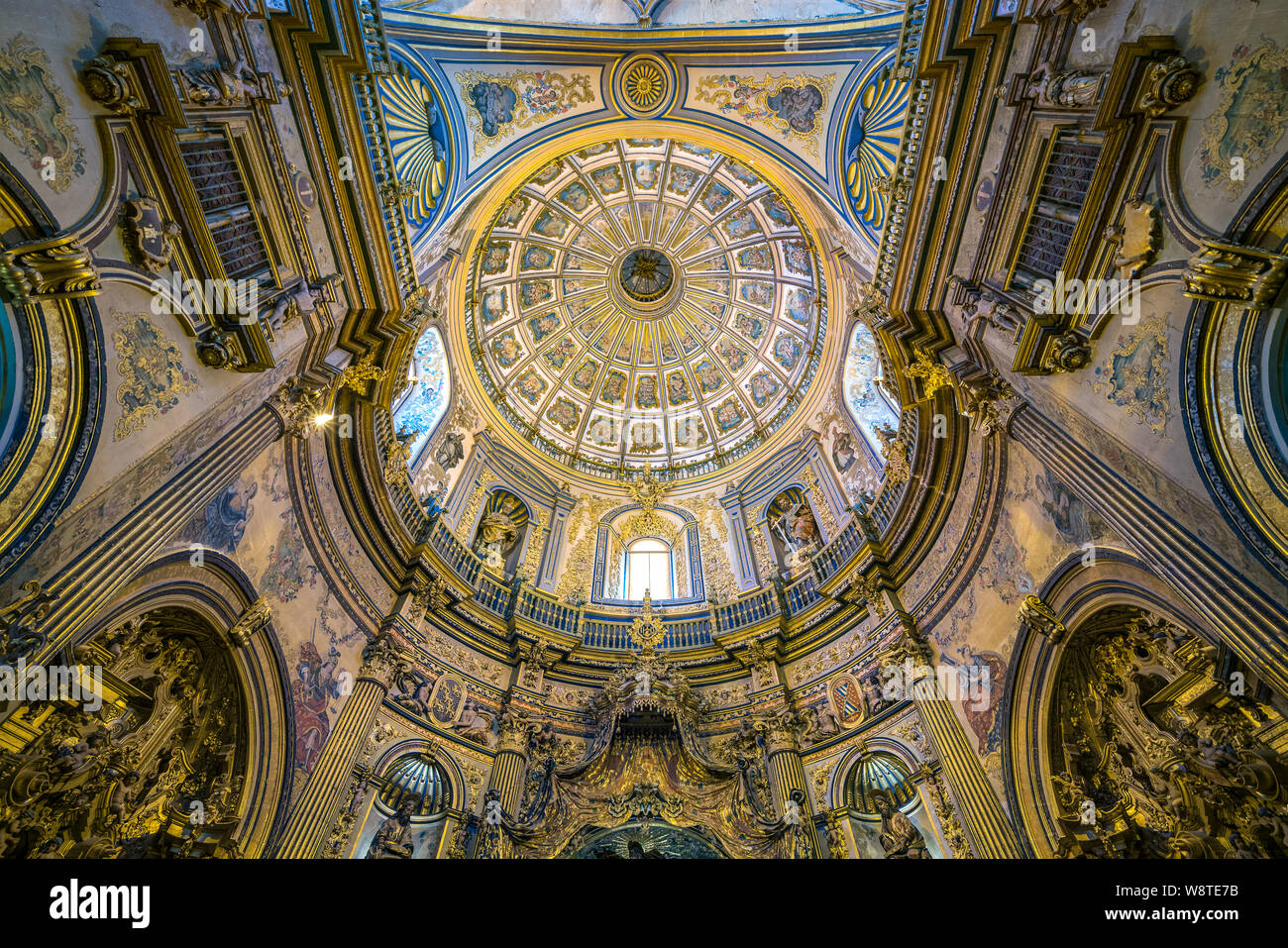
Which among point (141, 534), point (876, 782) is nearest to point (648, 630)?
point (876, 782)

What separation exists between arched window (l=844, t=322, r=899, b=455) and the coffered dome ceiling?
2.38m

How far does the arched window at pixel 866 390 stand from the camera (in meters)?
18.3

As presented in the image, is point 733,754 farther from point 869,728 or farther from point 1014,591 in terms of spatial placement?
point 1014,591

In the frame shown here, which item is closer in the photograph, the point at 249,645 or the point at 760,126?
the point at 249,645

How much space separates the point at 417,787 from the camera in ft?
43.8

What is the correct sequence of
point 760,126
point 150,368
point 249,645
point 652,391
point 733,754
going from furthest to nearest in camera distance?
point 652,391, point 760,126, point 733,754, point 249,645, point 150,368

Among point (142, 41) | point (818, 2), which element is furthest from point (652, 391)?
point (142, 41)

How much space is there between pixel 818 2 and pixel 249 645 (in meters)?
19.7

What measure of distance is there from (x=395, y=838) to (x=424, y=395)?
41.5 feet

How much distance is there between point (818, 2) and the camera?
15.6m

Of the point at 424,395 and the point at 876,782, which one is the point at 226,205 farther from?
the point at 876,782

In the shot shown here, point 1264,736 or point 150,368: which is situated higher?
point 150,368
